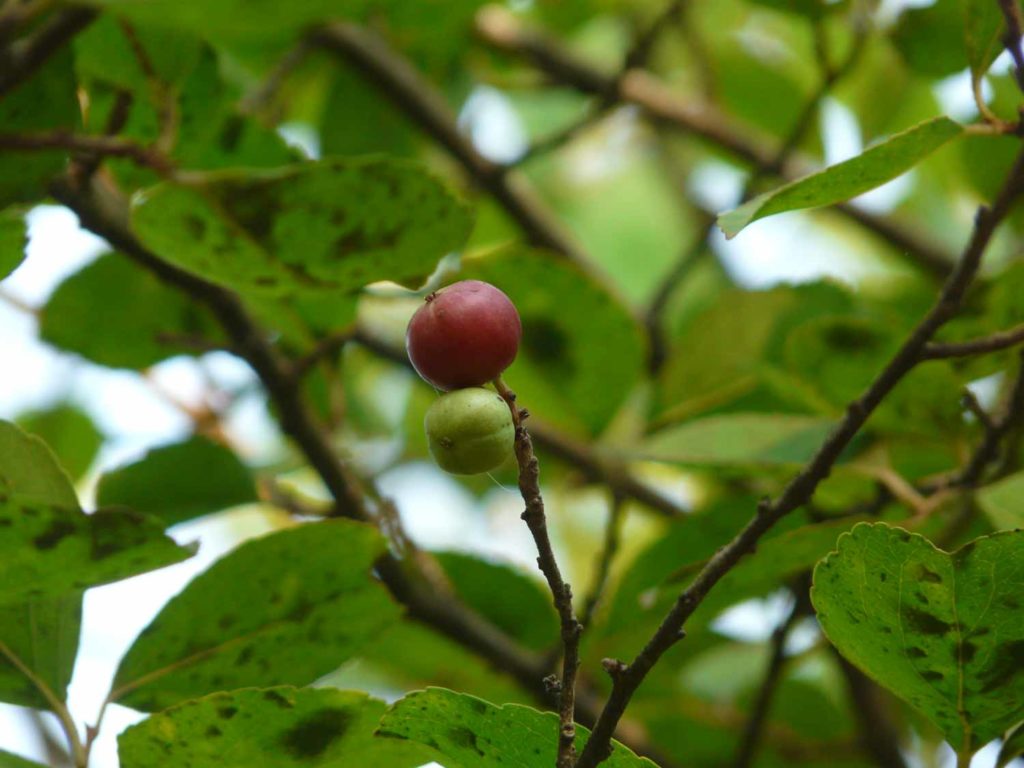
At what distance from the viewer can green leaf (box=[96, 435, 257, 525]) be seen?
1123 mm

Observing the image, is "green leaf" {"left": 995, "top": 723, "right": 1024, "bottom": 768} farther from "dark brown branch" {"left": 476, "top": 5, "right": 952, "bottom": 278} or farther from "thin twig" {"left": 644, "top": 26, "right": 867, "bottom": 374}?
"dark brown branch" {"left": 476, "top": 5, "right": 952, "bottom": 278}

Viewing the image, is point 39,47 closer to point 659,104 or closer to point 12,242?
point 12,242

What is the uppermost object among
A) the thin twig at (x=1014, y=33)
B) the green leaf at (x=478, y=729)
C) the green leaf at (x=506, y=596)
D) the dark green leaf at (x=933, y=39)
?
the dark green leaf at (x=933, y=39)

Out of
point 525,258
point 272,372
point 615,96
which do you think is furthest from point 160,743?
point 615,96

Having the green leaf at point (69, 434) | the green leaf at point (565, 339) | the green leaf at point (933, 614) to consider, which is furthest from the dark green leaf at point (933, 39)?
the green leaf at point (69, 434)

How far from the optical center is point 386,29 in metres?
1.68

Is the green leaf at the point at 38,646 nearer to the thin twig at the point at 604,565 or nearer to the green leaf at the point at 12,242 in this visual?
the green leaf at the point at 12,242

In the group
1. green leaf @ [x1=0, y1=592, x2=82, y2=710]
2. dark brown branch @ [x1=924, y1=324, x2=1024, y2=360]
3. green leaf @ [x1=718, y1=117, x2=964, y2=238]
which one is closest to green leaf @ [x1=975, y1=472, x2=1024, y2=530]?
dark brown branch @ [x1=924, y1=324, x2=1024, y2=360]

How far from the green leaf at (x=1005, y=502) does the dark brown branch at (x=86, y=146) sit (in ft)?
2.05

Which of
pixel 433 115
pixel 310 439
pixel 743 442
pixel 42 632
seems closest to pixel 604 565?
pixel 743 442

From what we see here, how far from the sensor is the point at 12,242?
82 cm

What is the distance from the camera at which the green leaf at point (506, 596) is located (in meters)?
1.35

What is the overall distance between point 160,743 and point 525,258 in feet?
2.02

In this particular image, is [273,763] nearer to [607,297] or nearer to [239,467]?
[239,467]
